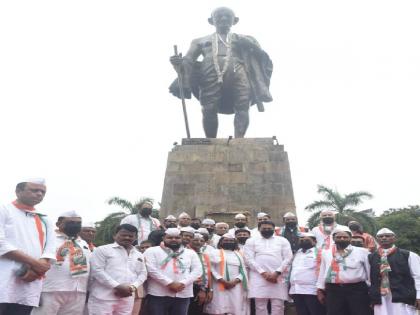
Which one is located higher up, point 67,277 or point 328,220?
point 328,220

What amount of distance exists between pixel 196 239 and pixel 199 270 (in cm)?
71

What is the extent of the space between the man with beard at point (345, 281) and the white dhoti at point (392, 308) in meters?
0.19

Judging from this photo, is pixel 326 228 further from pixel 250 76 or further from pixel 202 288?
pixel 250 76

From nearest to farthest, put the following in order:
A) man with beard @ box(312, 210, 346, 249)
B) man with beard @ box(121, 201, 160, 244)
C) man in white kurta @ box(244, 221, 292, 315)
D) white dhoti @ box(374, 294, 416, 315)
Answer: white dhoti @ box(374, 294, 416, 315) → man in white kurta @ box(244, 221, 292, 315) → man with beard @ box(312, 210, 346, 249) → man with beard @ box(121, 201, 160, 244)

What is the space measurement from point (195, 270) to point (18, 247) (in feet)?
9.00

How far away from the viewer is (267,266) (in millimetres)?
7066

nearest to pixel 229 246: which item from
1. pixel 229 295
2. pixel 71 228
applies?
pixel 229 295

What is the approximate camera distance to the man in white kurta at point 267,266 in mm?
6891

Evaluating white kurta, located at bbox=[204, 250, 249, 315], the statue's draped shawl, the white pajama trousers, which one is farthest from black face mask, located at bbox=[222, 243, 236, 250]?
the statue's draped shawl

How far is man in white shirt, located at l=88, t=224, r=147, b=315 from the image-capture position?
5461 millimetres

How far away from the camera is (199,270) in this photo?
6.28 m

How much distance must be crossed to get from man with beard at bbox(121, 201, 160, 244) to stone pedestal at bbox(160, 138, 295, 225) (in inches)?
79.2

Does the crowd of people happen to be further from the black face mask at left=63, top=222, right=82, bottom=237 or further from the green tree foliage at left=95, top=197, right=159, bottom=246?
the green tree foliage at left=95, top=197, right=159, bottom=246

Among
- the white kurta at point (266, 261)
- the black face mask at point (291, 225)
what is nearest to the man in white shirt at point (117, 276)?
the white kurta at point (266, 261)
